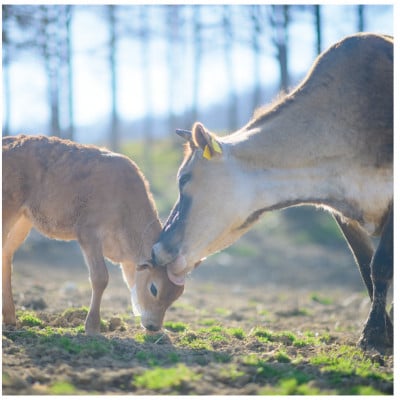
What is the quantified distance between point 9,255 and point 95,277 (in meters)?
1.40

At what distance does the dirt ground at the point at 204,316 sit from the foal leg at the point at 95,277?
0.98 feet

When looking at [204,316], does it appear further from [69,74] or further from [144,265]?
[69,74]

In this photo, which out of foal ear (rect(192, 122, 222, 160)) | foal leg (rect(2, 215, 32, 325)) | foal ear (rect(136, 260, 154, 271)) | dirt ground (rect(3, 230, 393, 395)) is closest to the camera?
dirt ground (rect(3, 230, 393, 395))

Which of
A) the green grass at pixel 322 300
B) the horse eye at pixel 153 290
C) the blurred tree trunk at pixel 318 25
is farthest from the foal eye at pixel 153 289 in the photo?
the blurred tree trunk at pixel 318 25

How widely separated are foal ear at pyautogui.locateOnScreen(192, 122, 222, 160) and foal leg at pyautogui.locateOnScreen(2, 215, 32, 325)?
2.70 meters

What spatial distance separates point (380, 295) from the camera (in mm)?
6645

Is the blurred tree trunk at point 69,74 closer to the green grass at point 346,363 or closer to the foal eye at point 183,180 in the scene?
the foal eye at point 183,180

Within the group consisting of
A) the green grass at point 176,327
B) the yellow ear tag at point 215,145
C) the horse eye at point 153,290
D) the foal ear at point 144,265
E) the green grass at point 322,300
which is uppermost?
the yellow ear tag at point 215,145

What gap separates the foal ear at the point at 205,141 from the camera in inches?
266

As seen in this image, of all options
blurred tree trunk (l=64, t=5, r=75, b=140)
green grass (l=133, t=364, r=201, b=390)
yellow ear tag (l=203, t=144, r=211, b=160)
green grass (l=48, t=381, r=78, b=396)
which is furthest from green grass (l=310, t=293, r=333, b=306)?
blurred tree trunk (l=64, t=5, r=75, b=140)

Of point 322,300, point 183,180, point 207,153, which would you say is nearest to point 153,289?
point 183,180

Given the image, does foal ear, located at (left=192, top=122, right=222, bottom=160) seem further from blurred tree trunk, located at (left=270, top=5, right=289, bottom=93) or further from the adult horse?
blurred tree trunk, located at (left=270, top=5, right=289, bottom=93)

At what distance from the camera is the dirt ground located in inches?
206

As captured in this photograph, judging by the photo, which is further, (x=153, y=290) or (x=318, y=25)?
(x=318, y=25)
